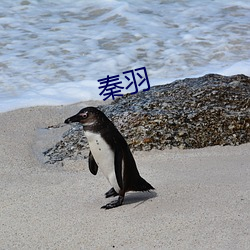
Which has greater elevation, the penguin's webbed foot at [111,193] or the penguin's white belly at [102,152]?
the penguin's white belly at [102,152]

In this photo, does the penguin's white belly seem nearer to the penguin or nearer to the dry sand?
the penguin

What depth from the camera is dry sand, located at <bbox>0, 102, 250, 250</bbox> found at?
3480 mm

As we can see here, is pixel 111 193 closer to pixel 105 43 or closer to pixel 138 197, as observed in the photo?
pixel 138 197

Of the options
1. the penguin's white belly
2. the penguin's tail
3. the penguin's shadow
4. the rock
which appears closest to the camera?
the penguin's white belly

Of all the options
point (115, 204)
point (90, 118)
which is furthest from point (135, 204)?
point (90, 118)

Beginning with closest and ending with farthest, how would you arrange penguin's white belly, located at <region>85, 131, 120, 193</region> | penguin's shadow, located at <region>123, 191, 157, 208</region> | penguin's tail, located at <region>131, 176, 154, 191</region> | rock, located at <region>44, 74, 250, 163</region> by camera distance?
1. penguin's white belly, located at <region>85, 131, 120, 193</region>
2. penguin's tail, located at <region>131, 176, 154, 191</region>
3. penguin's shadow, located at <region>123, 191, 157, 208</region>
4. rock, located at <region>44, 74, 250, 163</region>

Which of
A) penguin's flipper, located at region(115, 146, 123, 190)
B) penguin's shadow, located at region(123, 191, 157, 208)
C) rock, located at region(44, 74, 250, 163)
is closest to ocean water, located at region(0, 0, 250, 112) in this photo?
rock, located at region(44, 74, 250, 163)

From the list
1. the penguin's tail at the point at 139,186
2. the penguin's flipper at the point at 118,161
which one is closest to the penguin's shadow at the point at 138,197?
the penguin's tail at the point at 139,186

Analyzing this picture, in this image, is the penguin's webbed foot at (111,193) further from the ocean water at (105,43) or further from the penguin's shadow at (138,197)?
the ocean water at (105,43)

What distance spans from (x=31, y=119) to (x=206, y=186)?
235cm

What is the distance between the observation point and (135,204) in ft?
12.9

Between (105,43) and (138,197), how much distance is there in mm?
5415

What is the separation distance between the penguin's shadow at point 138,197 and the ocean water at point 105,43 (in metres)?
2.73

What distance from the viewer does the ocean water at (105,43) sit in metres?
7.65
